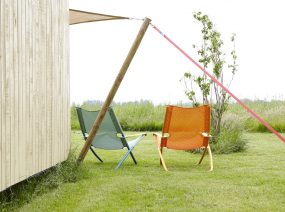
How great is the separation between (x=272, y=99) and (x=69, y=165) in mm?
10839

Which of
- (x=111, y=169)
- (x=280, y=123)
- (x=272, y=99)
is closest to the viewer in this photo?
(x=111, y=169)

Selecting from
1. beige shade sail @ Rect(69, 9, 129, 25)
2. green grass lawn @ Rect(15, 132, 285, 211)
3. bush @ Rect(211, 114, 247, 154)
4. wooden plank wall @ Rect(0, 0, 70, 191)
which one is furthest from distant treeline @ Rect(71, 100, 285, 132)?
wooden plank wall @ Rect(0, 0, 70, 191)

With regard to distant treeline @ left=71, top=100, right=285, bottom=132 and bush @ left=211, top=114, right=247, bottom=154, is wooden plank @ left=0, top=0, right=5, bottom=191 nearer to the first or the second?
bush @ left=211, top=114, right=247, bottom=154

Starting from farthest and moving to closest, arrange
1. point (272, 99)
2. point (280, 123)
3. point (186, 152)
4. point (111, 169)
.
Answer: point (272, 99), point (280, 123), point (186, 152), point (111, 169)

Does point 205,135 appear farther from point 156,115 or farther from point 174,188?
point 156,115

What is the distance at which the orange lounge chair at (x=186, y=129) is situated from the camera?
22.7ft

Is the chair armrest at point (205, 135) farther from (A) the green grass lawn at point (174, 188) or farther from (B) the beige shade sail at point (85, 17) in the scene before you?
(B) the beige shade sail at point (85, 17)

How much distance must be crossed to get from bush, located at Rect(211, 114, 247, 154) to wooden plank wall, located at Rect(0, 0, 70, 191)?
134 inches

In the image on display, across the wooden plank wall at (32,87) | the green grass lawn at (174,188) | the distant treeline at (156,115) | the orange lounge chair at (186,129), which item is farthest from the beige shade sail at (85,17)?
the distant treeline at (156,115)

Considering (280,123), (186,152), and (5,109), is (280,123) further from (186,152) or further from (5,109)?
(5,109)

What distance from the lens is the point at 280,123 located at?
12.8 meters

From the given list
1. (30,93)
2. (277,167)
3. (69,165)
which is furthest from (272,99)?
(30,93)

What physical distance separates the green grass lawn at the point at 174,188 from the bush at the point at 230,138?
1.29 metres

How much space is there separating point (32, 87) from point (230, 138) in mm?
5050
